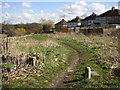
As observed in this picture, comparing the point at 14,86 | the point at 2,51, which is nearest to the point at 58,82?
the point at 14,86

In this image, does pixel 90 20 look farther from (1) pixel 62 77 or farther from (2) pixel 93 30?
(1) pixel 62 77

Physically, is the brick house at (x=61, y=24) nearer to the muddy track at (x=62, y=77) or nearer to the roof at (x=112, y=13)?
the roof at (x=112, y=13)

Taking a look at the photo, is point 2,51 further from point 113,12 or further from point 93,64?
point 113,12

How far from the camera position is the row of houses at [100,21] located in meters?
51.4

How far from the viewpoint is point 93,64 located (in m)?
11.6

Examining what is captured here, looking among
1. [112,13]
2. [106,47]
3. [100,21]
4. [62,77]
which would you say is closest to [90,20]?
[100,21]

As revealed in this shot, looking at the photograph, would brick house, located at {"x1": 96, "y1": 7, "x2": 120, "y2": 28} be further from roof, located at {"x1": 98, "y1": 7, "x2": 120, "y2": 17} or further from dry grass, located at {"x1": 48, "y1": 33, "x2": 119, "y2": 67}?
dry grass, located at {"x1": 48, "y1": 33, "x2": 119, "y2": 67}

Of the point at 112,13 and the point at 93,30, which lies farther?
the point at 112,13

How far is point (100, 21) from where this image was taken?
57.7 metres

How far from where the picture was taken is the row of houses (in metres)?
51.4


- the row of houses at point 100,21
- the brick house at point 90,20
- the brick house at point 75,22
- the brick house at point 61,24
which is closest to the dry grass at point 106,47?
the row of houses at point 100,21

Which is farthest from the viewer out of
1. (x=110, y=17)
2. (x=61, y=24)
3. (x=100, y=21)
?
(x=61, y=24)

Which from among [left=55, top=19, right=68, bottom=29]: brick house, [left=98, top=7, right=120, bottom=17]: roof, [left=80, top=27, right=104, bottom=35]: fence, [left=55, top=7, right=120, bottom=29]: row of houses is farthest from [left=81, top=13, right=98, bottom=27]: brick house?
[left=80, top=27, right=104, bottom=35]: fence

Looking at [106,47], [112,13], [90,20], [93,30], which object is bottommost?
[106,47]
